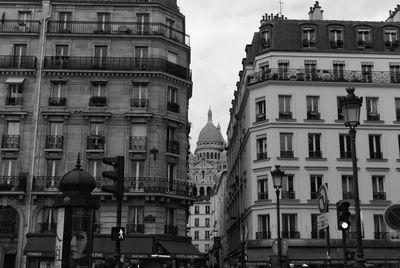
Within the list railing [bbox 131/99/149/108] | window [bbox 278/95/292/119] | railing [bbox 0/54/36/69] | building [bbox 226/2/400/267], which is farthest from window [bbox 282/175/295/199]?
railing [bbox 0/54/36/69]

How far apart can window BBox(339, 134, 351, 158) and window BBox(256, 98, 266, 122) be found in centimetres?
579

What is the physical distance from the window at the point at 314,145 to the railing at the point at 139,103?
40.5 feet

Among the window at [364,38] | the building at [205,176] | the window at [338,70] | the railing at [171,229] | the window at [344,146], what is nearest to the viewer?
the railing at [171,229]

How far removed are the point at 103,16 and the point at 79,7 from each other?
171cm

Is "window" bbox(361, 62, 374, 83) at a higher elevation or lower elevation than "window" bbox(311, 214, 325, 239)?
higher

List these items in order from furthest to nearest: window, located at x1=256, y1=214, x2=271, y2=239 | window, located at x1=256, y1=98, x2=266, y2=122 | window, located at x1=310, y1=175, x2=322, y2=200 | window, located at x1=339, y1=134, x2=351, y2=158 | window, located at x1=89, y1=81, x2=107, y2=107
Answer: window, located at x1=256, y1=98, x2=266, y2=122 → window, located at x1=339, y1=134, x2=351, y2=158 → window, located at x1=310, y1=175, x2=322, y2=200 → window, located at x1=256, y1=214, x2=271, y2=239 → window, located at x1=89, y1=81, x2=107, y2=107

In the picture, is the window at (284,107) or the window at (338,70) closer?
the window at (284,107)

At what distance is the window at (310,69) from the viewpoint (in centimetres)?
4297

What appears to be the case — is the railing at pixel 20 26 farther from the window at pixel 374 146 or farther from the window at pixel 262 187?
the window at pixel 374 146

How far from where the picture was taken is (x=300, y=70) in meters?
43.4

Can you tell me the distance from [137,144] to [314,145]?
13.2 m

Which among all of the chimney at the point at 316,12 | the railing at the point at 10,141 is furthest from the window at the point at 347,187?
the railing at the point at 10,141

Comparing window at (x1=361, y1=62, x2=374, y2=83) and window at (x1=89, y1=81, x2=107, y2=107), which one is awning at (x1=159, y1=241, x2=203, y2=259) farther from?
window at (x1=361, y1=62, x2=374, y2=83)

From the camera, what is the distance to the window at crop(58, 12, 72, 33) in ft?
128
